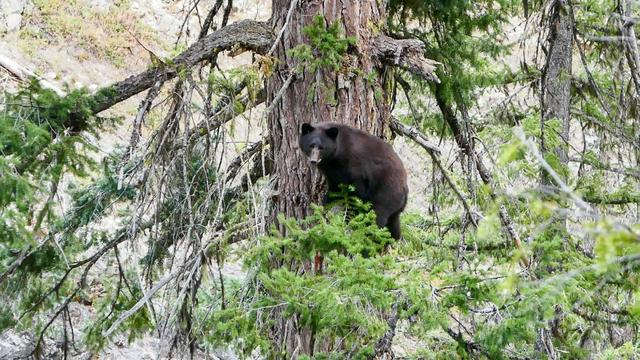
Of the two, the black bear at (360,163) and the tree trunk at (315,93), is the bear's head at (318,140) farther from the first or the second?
the tree trunk at (315,93)

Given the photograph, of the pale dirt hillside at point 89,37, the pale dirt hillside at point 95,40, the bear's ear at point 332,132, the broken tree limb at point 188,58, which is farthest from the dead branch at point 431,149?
the pale dirt hillside at point 89,37

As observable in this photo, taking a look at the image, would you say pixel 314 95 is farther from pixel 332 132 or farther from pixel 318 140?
pixel 318 140

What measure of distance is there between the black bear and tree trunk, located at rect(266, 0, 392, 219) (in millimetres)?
166

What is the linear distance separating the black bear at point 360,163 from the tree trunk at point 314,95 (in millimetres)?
166

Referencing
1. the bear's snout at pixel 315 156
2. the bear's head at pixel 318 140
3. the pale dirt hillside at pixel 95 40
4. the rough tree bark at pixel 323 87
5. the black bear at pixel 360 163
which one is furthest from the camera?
the pale dirt hillside at pixel 95 40

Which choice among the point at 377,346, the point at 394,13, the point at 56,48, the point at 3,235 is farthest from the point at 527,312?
the point at 56,48

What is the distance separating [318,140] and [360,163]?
0.70 m

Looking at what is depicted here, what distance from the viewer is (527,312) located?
15.0 ft

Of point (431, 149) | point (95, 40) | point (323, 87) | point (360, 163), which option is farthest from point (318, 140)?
point (95, 40)

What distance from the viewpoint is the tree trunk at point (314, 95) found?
6.61 metres

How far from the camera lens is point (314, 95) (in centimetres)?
667

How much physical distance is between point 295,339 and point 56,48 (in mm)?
20663

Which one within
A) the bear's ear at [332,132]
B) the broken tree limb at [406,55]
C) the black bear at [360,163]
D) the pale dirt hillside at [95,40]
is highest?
the pale dirt hillside at [95,40]

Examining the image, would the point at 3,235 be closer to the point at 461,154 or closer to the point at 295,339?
the point at 295,339
